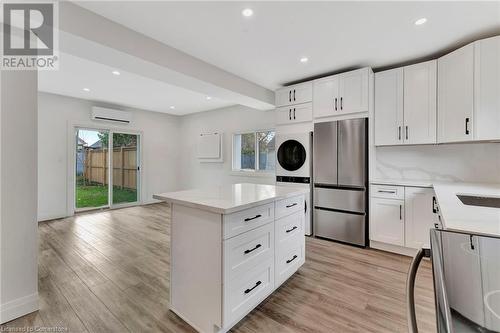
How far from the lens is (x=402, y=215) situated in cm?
276

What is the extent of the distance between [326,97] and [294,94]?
0.55 metres

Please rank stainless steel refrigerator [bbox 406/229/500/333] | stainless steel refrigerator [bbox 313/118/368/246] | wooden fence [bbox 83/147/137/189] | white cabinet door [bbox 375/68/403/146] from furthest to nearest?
wooden fence [bbox 83/147/137/189] → stainless steel refrigerator [bbox 313/118/368/246] → white cabinet door [bbox 375/68/403/146] → stainless steel refrigerator [bbox 406/229/500/333]

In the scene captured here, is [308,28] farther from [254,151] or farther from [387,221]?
[254,151]

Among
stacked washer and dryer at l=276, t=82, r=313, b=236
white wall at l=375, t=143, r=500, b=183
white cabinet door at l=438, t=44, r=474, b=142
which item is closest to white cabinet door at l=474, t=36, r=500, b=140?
white cabinet door at l=438, t=44, r=474, b=142

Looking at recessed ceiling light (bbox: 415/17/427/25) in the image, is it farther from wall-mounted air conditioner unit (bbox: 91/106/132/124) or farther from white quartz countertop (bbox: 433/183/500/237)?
wall-mounted air conditioner unit (bbox: 91/106/132/124)

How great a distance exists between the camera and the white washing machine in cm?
349

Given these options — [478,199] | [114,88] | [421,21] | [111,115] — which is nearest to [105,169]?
[111,115]

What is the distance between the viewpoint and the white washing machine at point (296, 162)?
11.4 ft

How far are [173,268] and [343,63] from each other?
124 inches

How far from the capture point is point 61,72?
332cm

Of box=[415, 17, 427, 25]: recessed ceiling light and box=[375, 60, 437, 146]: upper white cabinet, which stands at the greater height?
box=[415, 17, 427, 25]: recessed ceiling light

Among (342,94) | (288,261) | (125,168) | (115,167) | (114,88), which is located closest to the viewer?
(288,261)

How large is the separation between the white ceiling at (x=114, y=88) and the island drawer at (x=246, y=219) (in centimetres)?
278

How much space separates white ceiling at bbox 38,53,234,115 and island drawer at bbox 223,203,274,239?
109 inches
